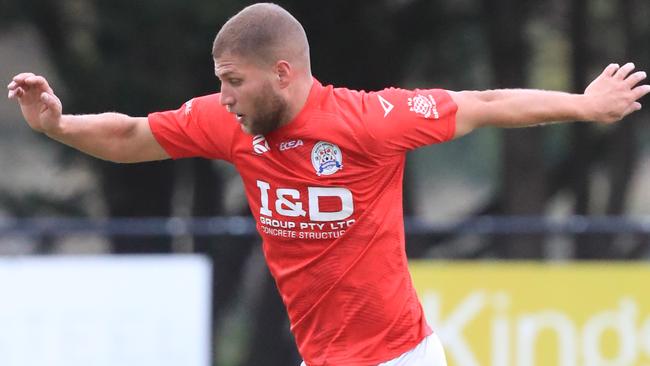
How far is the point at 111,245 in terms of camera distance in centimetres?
1019

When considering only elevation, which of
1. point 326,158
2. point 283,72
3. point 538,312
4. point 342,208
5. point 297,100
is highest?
point 283,72

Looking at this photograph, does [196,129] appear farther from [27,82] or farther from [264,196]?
[27,82]

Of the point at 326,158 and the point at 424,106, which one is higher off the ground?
the point at 424,106

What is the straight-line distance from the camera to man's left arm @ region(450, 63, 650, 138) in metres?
5.50

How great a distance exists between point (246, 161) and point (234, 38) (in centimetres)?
54

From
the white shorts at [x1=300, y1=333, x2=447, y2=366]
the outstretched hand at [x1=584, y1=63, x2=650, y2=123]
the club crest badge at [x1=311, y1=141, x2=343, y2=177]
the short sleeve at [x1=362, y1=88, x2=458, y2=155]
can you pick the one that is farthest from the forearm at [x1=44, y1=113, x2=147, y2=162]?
the outstretched hand at [x1=584, y1=63, x2=650, y2=123]

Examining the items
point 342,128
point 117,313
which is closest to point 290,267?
point 342,128

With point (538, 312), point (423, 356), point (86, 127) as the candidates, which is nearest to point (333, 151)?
point (423, 356)

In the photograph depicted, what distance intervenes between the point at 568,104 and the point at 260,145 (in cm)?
124

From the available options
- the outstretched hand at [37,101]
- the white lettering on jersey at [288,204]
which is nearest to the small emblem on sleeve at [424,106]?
the white lettering on jersey at [288,204]

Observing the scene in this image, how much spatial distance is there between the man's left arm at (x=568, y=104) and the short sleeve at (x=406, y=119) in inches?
4.5

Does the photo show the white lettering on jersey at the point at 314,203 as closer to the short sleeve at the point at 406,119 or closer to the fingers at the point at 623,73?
the short sleeve at the point at 406,119

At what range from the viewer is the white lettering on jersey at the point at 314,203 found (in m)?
5.52

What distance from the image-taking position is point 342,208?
18.2ft
